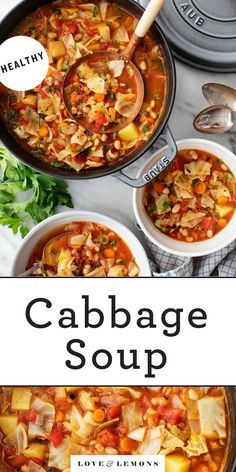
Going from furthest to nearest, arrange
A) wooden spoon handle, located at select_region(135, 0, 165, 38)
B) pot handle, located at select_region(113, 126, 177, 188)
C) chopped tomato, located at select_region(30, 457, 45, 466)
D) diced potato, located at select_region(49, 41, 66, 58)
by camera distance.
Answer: chopped tomato, located at select_region(30, 457, 45, 466), diced potato, located at select_region(49, 41, 66, 58), pot handle, located at select_region(113, 126, 177, 188), wooden spoon handle, located at select_region(135, 0, 165, 38)

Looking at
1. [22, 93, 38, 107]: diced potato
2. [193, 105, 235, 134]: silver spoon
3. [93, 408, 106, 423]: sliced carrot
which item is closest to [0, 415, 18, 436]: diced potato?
[93, 408, 106, 423]: sliced carrot

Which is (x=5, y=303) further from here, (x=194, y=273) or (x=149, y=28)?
A: (x=149, y=28)

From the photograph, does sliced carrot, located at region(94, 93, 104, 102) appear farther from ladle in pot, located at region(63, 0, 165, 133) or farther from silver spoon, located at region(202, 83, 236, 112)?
silver spoon, located at region(202, 83, 236, 112)

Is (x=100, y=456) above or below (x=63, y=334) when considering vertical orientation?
below

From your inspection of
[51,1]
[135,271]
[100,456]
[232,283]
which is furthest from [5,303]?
[51,1]

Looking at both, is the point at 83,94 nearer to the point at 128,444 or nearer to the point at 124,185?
the point at 124,185
